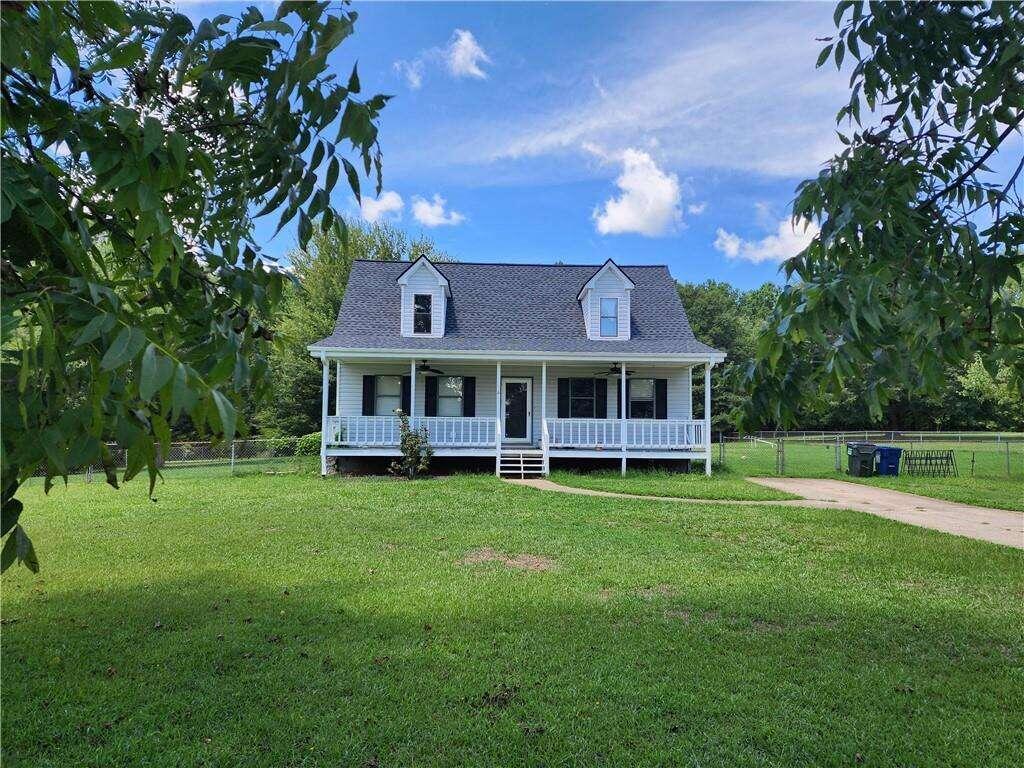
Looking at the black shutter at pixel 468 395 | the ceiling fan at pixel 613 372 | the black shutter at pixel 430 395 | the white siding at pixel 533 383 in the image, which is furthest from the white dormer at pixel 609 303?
the black shutter at pixel 430 395

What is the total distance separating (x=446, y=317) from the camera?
1808 centimetres

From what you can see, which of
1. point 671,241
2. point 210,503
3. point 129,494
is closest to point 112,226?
point 210,503

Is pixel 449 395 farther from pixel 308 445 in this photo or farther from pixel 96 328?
pixel 96 328

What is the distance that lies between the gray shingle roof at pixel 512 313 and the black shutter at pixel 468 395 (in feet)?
4.11

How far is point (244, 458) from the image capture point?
71.3 feet

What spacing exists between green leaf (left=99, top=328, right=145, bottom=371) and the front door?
655 inches

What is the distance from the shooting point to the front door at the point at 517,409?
1777 centimetres

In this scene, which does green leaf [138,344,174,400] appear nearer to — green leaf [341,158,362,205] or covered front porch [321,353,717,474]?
green leaf [341,158,362,205]

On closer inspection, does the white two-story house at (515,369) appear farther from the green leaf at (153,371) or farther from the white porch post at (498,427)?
the green leaf at (153,371)

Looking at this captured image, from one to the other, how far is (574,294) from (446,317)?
13.9 feet

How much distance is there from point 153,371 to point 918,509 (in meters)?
13.4

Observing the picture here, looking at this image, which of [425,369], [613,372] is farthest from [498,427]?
[613,372]

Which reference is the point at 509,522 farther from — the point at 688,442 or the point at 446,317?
Answer: the point at 446,317

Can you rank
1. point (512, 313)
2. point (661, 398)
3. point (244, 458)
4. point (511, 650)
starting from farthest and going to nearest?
point (244, 458) → point (512, 313) → point (661, 398) → point (511, 650)
